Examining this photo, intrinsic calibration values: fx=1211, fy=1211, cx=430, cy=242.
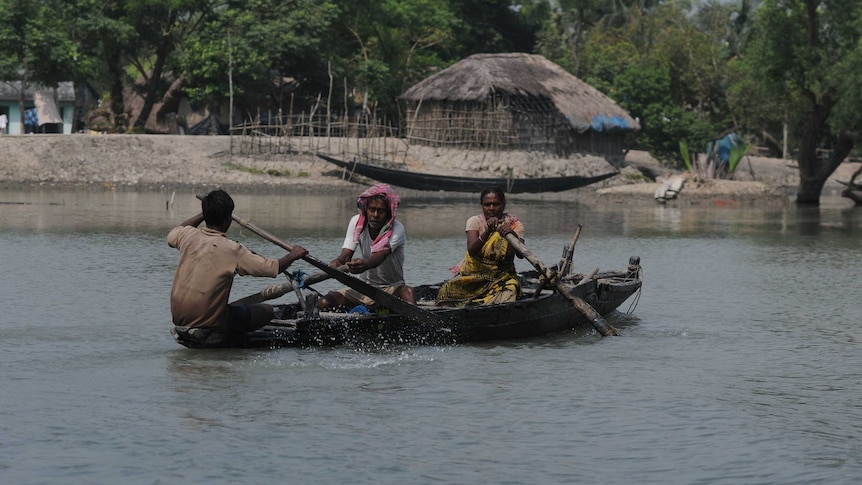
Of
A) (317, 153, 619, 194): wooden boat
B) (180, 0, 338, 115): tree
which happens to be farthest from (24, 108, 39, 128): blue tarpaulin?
(317, 153, 619, 194): wooden boat

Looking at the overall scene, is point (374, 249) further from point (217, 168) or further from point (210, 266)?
point (217, 168)

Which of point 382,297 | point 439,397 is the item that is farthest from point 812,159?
point 439,397

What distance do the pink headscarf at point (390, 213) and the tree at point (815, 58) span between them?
67.5 ft

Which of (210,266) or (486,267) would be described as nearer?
(210,266)

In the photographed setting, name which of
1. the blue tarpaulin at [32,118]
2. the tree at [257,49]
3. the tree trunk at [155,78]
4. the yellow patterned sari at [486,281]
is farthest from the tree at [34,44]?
the yellow patterned sari at [486,281]

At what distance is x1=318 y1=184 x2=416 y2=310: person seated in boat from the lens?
9.84 meters

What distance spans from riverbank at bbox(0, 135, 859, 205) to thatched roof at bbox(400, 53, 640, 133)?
1750mm

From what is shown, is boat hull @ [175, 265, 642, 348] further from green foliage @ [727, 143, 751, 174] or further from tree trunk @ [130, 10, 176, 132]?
tree trunk @ [130, 10, 176, 132]

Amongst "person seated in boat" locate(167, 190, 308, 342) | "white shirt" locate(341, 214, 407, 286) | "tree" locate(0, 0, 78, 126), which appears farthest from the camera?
"tree" locate(0, 0, 78, 126)

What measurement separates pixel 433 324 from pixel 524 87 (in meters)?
26.4

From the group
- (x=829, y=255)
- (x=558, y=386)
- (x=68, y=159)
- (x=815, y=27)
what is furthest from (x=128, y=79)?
(x=558, y=386)

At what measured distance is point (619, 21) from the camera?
55.8 meters

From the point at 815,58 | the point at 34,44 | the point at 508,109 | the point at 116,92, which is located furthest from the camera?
the point at 116,92

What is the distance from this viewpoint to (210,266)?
8.82 m
